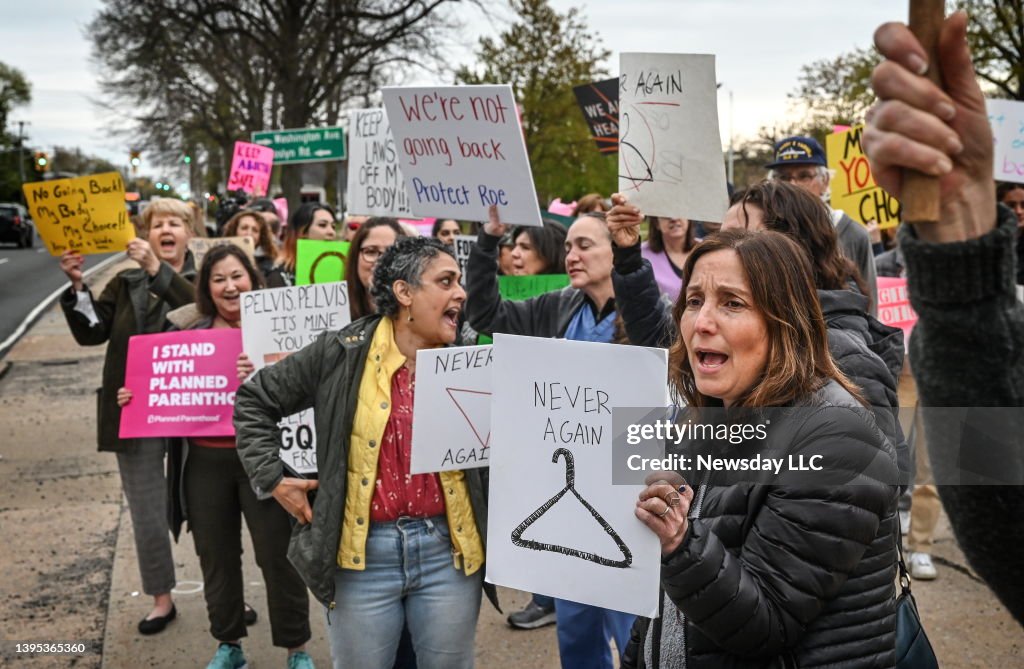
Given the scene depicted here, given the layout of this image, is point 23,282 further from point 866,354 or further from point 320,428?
point 866,354

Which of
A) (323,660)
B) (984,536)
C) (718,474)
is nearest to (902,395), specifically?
(323,660)

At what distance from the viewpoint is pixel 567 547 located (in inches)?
86.9

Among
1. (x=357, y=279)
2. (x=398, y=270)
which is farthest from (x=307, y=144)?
(x=398, y=270)

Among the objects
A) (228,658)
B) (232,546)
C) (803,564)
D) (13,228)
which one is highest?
(13,228)

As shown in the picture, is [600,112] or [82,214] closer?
[82,214]

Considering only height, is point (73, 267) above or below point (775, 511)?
above

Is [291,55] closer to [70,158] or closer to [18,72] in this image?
[18,72]

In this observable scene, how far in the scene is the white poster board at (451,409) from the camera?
2.98m

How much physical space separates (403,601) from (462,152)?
1869mm

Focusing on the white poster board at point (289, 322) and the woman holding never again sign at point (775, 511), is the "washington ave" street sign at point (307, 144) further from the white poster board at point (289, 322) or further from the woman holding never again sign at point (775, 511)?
the woman holding never again sign at point (775, 511)

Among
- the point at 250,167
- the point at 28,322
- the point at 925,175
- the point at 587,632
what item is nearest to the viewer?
the point at 925,175

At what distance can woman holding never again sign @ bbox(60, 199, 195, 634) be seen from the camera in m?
4.77

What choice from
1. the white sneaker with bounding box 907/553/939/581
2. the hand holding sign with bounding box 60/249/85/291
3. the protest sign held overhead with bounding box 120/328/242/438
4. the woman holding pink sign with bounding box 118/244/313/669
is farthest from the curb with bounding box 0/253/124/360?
the white sneaker with bounding box 907/553/939/581

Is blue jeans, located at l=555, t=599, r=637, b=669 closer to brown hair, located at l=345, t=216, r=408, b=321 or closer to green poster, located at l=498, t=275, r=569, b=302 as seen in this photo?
brown hair, located at l=345, t=216, r=408, b=321
